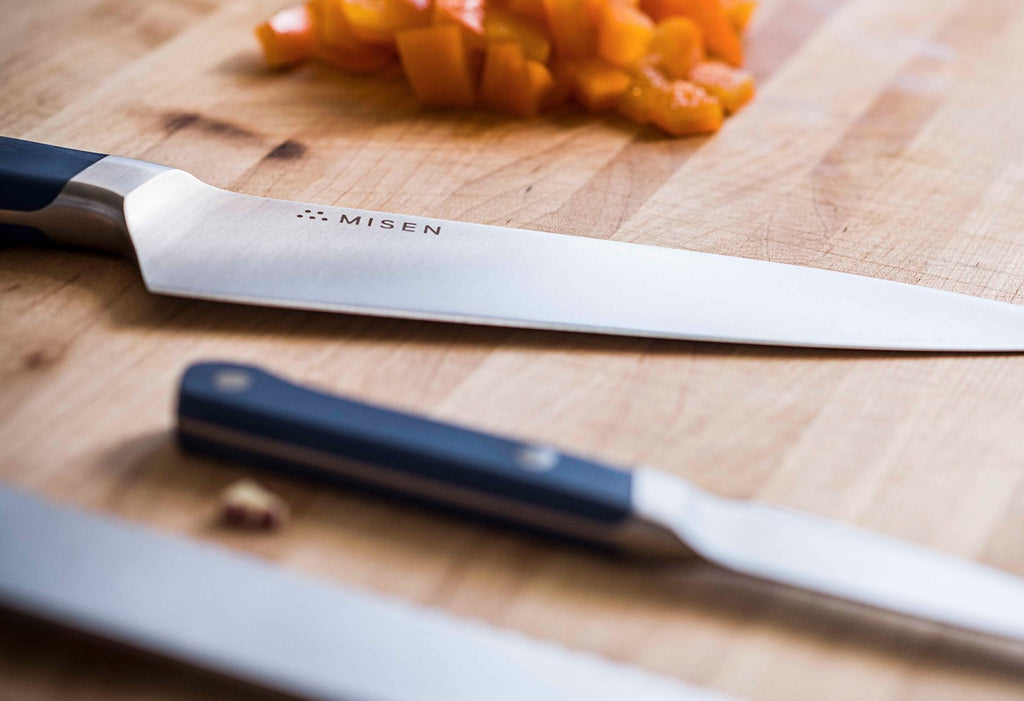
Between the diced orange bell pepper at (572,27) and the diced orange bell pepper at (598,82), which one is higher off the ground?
the diced orange bell pepper at (572,27)

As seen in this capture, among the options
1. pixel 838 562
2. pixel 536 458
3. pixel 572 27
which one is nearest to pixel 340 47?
pixel 572 27

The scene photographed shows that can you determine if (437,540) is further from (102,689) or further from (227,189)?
(227,189)

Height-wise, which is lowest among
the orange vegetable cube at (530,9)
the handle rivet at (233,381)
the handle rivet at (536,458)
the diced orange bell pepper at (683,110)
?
the handle rivet at (536,458)

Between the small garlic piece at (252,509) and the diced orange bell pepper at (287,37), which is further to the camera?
the diced orange bell pepper at (287,37)

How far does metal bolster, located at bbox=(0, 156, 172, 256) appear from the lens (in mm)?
980

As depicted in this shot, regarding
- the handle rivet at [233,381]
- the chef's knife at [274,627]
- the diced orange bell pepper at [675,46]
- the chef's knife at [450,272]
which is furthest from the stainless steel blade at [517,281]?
the diced orange bell pepper at [675,46]

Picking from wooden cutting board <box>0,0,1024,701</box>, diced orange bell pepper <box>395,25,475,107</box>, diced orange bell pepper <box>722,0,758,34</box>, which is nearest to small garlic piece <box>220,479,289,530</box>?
wooden cutting board <box>0,0,1024,701</box>

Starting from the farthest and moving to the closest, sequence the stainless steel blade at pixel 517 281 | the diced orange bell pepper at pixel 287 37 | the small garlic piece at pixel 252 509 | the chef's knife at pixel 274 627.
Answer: the diced orange bell pepper at pixel 287 37, the stainless steel blade at pixel 517 281, the small garlic piece at pixel 252 509, the chef's knife at pixel 274 627

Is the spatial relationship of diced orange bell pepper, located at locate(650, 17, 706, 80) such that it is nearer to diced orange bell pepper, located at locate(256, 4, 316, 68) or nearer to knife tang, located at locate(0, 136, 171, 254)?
diced orange bell pepper, located at locate(256, 4, 316, 68)

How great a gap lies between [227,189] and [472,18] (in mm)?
367

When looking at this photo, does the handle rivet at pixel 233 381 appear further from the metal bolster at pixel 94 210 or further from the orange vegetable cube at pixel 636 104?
the orange vegetable cube at pixel 636 104

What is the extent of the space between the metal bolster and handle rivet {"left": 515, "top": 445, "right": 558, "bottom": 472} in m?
0.48

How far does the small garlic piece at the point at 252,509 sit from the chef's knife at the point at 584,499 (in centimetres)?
3

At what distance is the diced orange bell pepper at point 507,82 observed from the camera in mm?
1246
